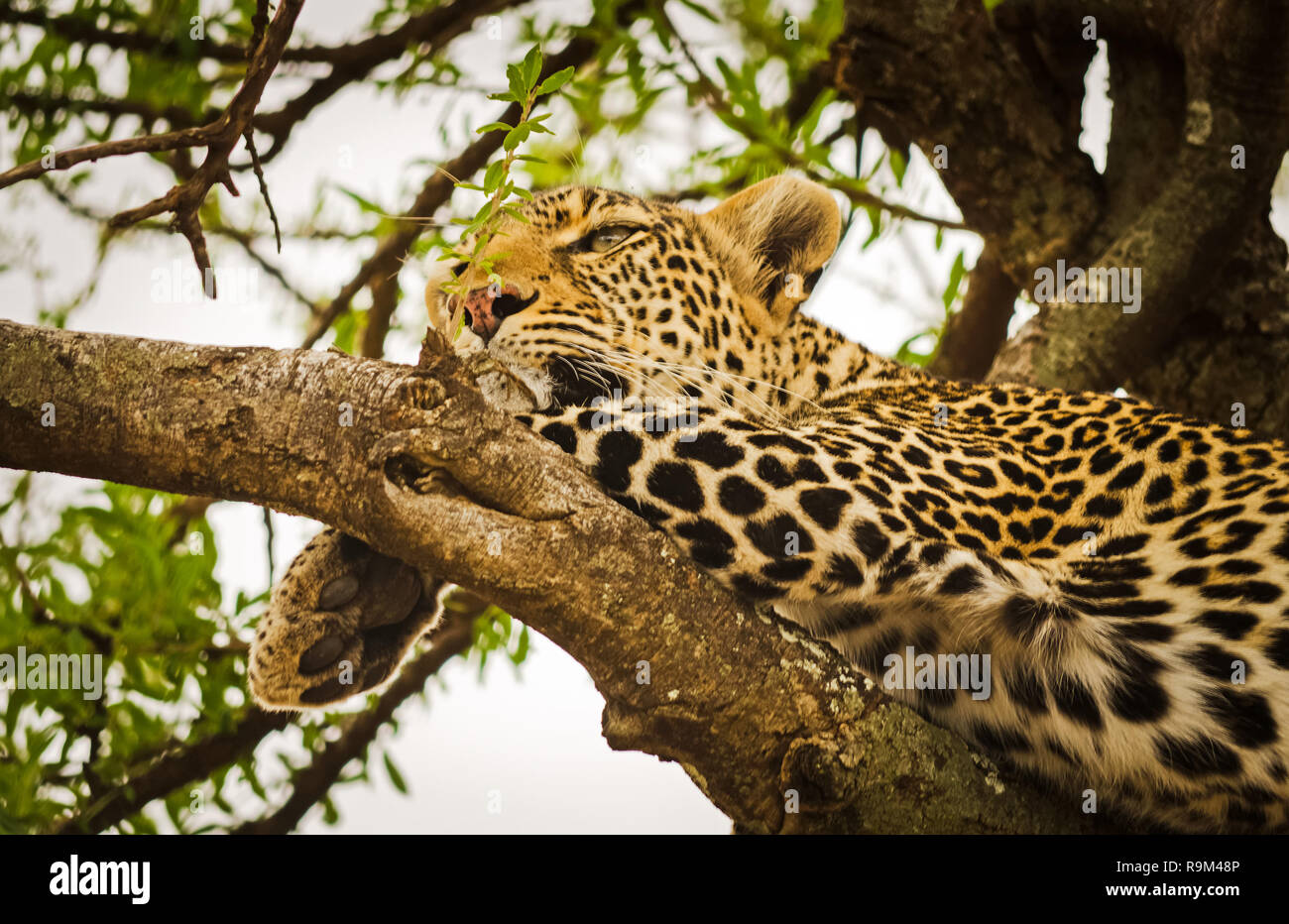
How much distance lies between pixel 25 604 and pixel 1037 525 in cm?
330

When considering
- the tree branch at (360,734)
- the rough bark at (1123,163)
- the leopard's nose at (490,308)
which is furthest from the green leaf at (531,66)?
the rough bark at (1123,163)

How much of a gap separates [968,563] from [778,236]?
190 centimetres

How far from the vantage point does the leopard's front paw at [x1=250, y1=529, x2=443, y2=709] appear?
300 centimetres

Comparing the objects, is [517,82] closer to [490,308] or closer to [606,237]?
[490,308]

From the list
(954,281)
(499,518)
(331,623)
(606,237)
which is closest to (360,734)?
(331,623)

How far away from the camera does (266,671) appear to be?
301 cm

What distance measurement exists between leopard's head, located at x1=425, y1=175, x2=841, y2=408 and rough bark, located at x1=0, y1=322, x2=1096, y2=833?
3.11ft

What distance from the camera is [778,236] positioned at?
4.45 m

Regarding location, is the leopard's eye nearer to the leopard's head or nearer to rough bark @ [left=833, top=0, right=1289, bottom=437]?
the leopard's head

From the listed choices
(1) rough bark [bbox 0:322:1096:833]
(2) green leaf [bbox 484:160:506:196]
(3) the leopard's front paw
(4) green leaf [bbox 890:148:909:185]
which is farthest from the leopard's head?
(4) green leaf [bbox 890:148:909:185]

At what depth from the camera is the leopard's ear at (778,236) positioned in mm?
4316

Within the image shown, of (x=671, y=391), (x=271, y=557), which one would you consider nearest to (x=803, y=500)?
(x=671, y=391)

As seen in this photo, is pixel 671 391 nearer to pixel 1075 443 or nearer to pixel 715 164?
pixel 1075 443

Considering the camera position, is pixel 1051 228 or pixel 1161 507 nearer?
pixel 1161 507
